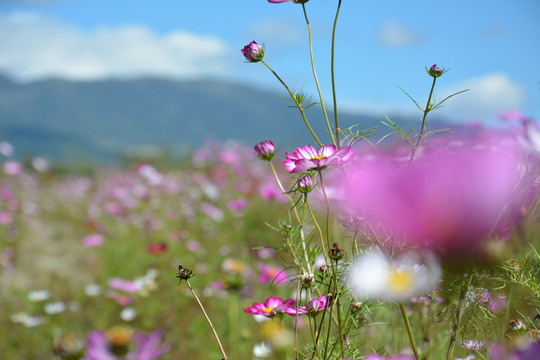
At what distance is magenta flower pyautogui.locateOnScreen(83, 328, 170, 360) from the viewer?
28 cm

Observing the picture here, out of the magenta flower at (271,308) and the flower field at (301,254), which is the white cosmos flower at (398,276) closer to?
the flower field at (301,254)

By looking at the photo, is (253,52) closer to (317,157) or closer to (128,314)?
(317,157)

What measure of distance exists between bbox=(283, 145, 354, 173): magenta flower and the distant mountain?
371 feet

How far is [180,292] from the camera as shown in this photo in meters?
2.25

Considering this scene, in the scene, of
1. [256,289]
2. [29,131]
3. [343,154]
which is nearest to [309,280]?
[343,154]

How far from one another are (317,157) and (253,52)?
0.18m

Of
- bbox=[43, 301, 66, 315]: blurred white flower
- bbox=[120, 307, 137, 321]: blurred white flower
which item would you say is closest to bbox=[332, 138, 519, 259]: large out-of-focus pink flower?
bbox=[120, 307, 137, 321]: blurred white flower

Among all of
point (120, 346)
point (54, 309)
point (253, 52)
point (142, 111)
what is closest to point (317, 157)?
point (253, 52)

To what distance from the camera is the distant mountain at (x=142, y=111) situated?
12144 cm

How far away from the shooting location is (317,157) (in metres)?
0.56

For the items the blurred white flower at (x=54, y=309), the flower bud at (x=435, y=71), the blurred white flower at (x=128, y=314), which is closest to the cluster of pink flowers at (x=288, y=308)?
the flower bud at (x=435, y=71)

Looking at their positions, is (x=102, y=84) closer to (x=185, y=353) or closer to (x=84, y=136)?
(x=84, y=136)

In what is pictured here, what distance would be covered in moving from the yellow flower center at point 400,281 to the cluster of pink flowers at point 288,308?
0.13 meters

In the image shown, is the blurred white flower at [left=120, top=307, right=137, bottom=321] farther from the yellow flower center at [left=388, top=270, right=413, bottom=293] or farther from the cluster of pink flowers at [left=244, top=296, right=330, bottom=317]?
the yellow flower center at [left=388, top=270, right=413, bottom=293]
